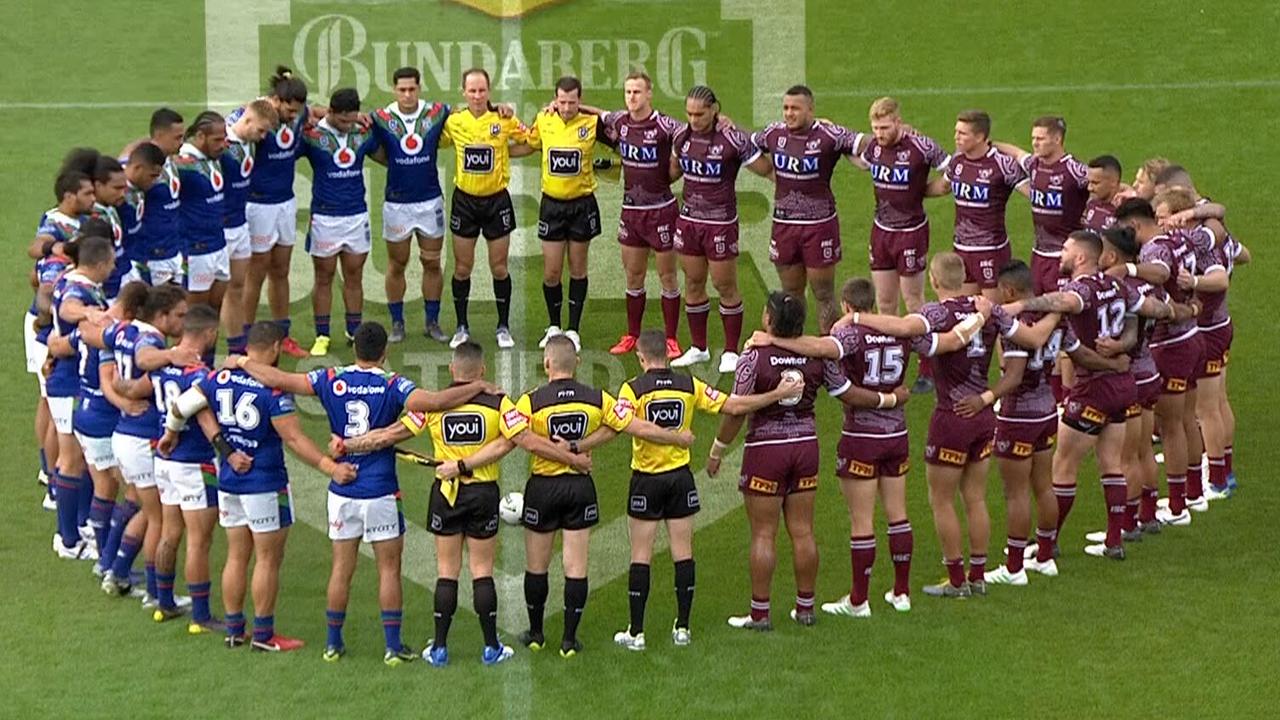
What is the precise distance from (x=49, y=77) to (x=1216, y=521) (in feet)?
45.2

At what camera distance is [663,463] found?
37.8ft

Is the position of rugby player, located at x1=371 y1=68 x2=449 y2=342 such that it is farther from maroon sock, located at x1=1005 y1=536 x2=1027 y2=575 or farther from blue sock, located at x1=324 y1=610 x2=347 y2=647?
maroon sock, located at x1=1005 y1=536 x2=1027 y2=575

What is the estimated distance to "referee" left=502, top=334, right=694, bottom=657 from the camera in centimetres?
1128

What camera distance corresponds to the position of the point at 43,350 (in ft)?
43.7

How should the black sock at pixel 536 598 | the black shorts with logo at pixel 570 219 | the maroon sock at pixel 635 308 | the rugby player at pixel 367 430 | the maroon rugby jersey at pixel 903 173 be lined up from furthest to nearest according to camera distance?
1. the maroon sock at pixel 635 308
2. the black shorts with logo at pixel 570 219
3. the maroon rugby jersey at pixel 903 173
4. the black sock at pixel 536 598
5. the rugby player at pixel 367 430

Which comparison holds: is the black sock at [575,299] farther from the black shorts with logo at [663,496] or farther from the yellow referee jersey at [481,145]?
the black shorts with logo at [663,496]

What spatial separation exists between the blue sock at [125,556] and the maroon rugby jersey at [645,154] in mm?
5238

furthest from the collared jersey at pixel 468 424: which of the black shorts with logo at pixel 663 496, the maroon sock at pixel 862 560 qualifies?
the maroon sock at pixel 862 560

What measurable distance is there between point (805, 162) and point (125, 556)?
242 inches

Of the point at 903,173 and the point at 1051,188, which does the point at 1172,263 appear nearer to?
the point at 1051,188

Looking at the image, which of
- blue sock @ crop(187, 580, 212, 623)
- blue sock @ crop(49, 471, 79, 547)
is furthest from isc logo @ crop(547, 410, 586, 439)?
blue sock @ crop(49, 471, 79, 547)

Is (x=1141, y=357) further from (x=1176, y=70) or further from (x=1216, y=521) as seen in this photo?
(x=1176, y=70)

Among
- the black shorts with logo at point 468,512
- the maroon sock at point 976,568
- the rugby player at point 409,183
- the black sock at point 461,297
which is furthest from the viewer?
the black sock at point 461,297

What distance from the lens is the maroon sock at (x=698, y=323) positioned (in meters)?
15.9
